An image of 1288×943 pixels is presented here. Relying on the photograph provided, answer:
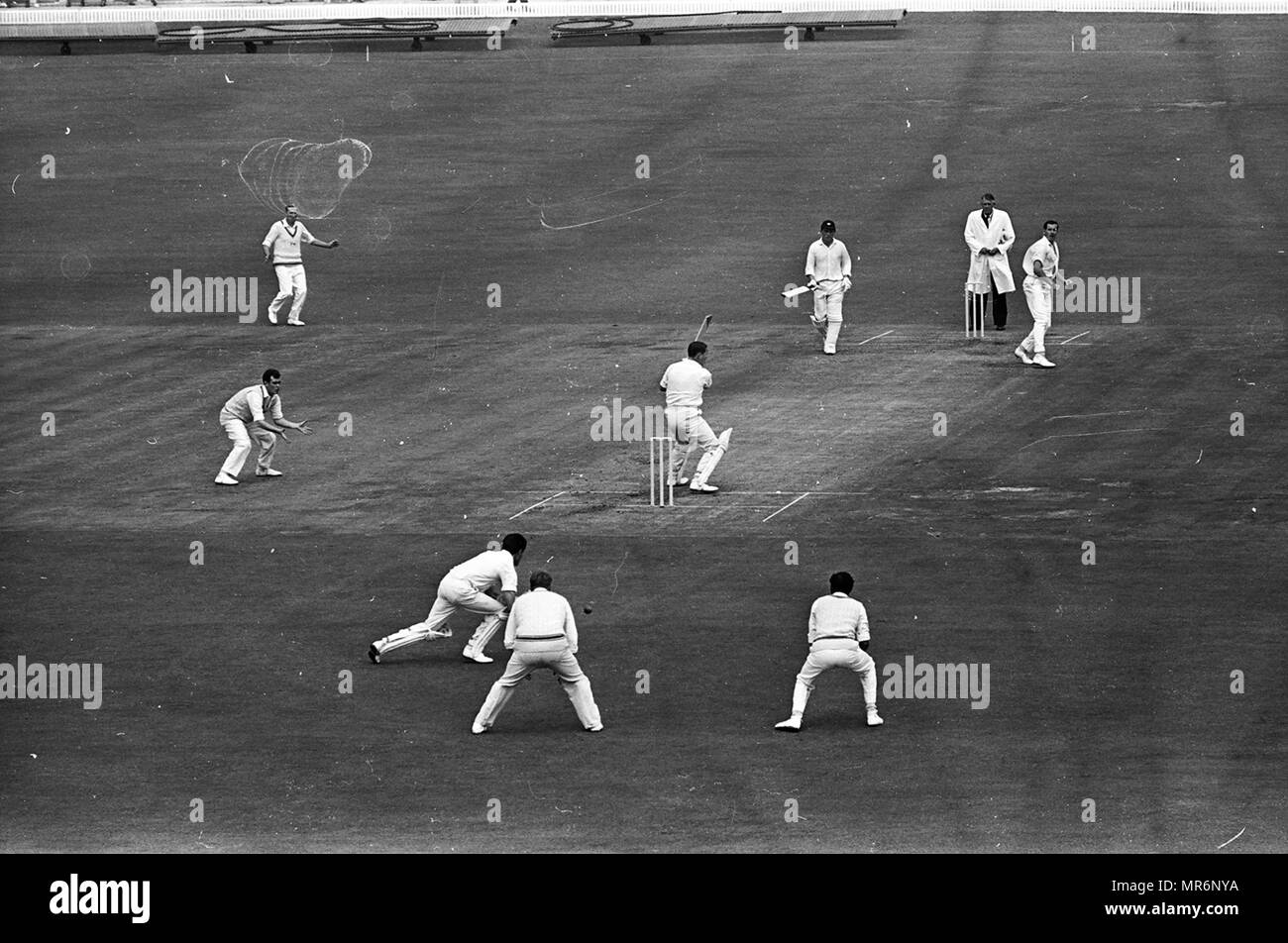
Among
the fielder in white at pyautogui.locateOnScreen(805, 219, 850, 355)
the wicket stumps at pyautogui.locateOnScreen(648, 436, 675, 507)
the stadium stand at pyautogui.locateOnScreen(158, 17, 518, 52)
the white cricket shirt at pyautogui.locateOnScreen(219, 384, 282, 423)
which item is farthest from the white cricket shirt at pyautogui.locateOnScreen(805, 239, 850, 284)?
the stadium stand at pyautogui.locateOnScreen(158, 17, 518, 52)

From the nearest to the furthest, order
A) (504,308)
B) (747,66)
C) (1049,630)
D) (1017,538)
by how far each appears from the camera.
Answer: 1. (1049,630)
2. (1017,538)
3. (504,308)
4. (747,66)

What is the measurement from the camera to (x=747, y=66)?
46.3 m

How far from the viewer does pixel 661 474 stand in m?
28.5

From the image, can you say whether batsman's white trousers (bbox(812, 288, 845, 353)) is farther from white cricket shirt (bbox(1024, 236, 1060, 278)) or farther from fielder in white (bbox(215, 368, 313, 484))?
fielder in white (bbox(215, 368, 313, 484))

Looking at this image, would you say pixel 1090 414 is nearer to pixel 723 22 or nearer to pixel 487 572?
pixel 487 572

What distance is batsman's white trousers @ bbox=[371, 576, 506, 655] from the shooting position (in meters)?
23.3

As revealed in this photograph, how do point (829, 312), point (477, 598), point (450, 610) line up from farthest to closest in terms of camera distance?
1. point (829, 312)
2. point (450, 610)
3. point (477, 598)

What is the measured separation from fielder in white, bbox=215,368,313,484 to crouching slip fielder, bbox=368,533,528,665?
238 inches

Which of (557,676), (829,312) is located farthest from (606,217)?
(557,676)

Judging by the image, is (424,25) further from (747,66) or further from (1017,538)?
(1017,538)

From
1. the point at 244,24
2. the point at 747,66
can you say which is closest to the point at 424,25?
the point at 244,24

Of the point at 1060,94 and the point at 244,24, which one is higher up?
the point at 244,24

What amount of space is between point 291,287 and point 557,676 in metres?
14.8

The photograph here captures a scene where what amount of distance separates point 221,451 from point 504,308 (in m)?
6.66
